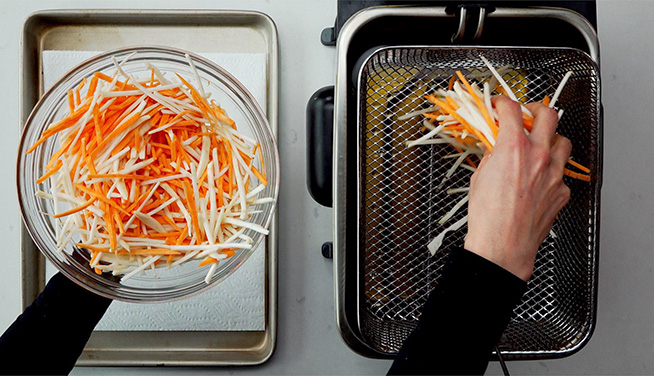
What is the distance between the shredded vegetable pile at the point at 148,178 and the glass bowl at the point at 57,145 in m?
0.04

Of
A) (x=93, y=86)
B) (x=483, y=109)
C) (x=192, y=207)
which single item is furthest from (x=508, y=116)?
(x=93, y=86)

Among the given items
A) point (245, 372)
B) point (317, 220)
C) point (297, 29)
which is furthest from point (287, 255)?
point (297, 29)

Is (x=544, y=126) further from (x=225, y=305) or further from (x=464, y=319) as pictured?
(x=225, y=305)

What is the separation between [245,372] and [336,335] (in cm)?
14

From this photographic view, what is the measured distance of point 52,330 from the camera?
55 cm

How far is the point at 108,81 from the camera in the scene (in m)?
0.53

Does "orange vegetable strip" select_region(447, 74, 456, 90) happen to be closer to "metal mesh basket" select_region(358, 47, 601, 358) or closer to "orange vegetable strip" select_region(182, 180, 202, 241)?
"metal mesh basket" select_region(358, 47, 601, 358)

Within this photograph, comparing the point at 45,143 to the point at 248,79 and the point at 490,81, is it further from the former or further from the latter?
the point at 490,81

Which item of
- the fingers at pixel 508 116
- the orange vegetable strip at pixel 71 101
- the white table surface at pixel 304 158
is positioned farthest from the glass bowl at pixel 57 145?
the fingers at pixel 508 116

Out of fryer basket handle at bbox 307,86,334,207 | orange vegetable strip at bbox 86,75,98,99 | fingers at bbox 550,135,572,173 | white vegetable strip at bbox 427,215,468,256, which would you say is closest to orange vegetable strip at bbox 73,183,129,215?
orange vegetable strip at bbox 86,75,98,99

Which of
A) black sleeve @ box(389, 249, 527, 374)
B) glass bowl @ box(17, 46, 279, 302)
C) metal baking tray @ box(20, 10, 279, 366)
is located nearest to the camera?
black sleeve @ box(389, 249, 527, 374)

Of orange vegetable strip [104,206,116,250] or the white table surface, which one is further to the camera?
the white table surface

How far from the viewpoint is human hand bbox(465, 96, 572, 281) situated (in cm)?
44

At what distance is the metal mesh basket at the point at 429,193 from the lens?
0.54 m
